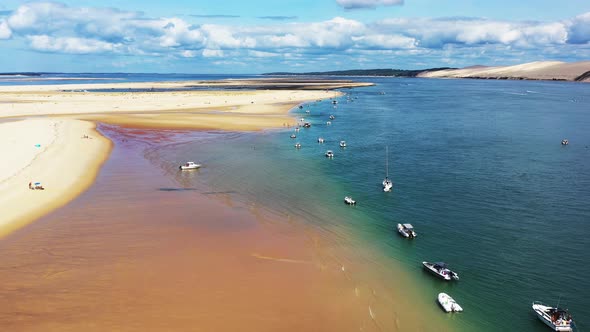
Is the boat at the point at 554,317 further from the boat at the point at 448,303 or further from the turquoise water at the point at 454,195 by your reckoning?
the boat at the point at 448,303

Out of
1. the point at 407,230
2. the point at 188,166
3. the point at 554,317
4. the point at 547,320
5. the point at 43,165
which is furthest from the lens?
the point at 188,166

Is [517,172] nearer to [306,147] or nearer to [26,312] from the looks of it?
[306,147]

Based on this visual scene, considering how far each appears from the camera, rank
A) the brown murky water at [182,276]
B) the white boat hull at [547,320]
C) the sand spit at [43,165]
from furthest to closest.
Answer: the sand spit at [43,165] → the brown murky water at [182,276] → the white boat hull at [547,320]

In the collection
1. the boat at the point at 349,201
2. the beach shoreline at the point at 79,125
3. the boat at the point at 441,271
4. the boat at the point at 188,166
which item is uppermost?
the beach shoreline at the point at 79,125

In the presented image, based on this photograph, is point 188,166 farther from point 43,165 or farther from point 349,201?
point 349,201

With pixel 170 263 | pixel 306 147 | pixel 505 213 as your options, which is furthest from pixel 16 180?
pixel 505 213

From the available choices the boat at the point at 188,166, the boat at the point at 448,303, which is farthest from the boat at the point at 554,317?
the boat at the point at 188,166

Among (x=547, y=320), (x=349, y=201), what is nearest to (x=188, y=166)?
(x=349, y=201)
